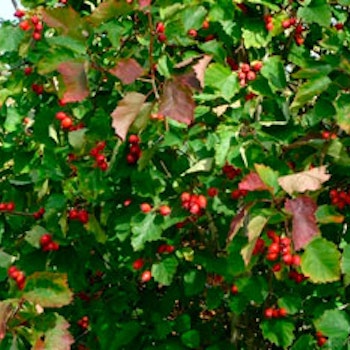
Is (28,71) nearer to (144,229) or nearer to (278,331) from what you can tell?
(144,229)

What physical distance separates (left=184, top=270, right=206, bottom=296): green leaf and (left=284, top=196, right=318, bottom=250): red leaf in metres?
0.94

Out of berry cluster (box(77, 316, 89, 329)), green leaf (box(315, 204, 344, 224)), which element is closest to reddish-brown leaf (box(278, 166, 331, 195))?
green leaf (box(315, 204, 344, 224))

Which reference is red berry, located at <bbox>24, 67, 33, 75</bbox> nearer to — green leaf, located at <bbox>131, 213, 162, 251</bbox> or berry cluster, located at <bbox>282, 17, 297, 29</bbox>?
green leaf, located at <bbox>131, 213, 162, 251</bbox>

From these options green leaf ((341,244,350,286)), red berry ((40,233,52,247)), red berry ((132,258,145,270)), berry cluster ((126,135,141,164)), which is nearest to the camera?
green leaf ((341,244,350,286))

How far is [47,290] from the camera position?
2416 mm

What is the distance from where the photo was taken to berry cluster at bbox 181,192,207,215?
2611 mm

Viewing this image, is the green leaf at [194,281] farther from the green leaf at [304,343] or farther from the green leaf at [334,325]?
the green leaf at [334,325]

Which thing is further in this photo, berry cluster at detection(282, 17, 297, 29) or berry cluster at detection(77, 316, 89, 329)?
berry cluster at detection(77, 316, 89, 329)

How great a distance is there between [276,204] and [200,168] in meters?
0.40

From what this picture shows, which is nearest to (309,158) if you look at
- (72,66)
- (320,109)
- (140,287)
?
(320,109)

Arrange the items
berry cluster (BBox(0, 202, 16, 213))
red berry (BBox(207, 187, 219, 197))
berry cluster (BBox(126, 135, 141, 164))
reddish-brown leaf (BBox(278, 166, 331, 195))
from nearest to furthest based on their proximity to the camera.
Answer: reddish-brown leaf (BBox(278, 166, 331, 195))
berry cluster (BBox(126, 135, 141, 164))
red berry (BBox(207, 187, 219, 197))
berry cluster (BBox(0, 202, 16, 213))

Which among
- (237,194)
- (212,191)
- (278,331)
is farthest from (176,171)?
(278,331)

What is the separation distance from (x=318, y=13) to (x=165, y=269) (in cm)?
126

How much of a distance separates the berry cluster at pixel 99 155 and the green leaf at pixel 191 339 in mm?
1029
